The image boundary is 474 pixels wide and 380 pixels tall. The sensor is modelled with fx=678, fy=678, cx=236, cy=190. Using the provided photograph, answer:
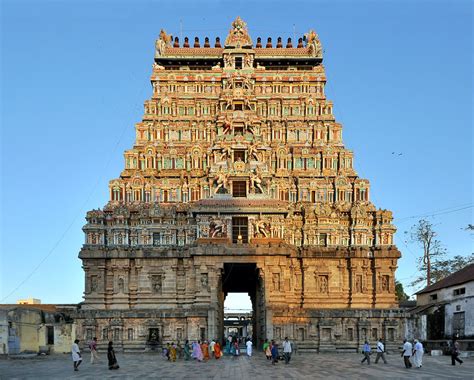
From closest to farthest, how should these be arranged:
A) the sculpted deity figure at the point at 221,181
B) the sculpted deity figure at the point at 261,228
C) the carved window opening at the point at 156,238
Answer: the sculpted deity figure at the point at 261,228, the sculpted deity figure at the point at 221,181, the carved window opening at the point at 156,238

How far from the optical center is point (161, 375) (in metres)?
35.6

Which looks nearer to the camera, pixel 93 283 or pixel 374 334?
pixel 374 334

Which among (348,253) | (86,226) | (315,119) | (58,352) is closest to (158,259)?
(86,226)

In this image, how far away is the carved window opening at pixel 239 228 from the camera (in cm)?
6469

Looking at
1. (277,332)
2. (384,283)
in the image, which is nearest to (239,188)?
(277,332)

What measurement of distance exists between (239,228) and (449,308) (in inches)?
928

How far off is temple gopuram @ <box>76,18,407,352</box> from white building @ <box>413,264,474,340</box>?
6.60 m

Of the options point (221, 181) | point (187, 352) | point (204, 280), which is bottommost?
point (187, 352)

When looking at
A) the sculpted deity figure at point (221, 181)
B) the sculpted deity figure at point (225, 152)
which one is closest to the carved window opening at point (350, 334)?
the sculpted deity figure at point (221, 181)

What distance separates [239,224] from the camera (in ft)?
213

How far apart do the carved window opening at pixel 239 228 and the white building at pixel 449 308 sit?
21.2m

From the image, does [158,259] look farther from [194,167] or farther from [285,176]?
[285,176]

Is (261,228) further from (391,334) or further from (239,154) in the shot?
(391,334)

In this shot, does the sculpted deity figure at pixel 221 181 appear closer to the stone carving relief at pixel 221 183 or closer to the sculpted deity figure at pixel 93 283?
the stone carving relief at pixel 221 183
